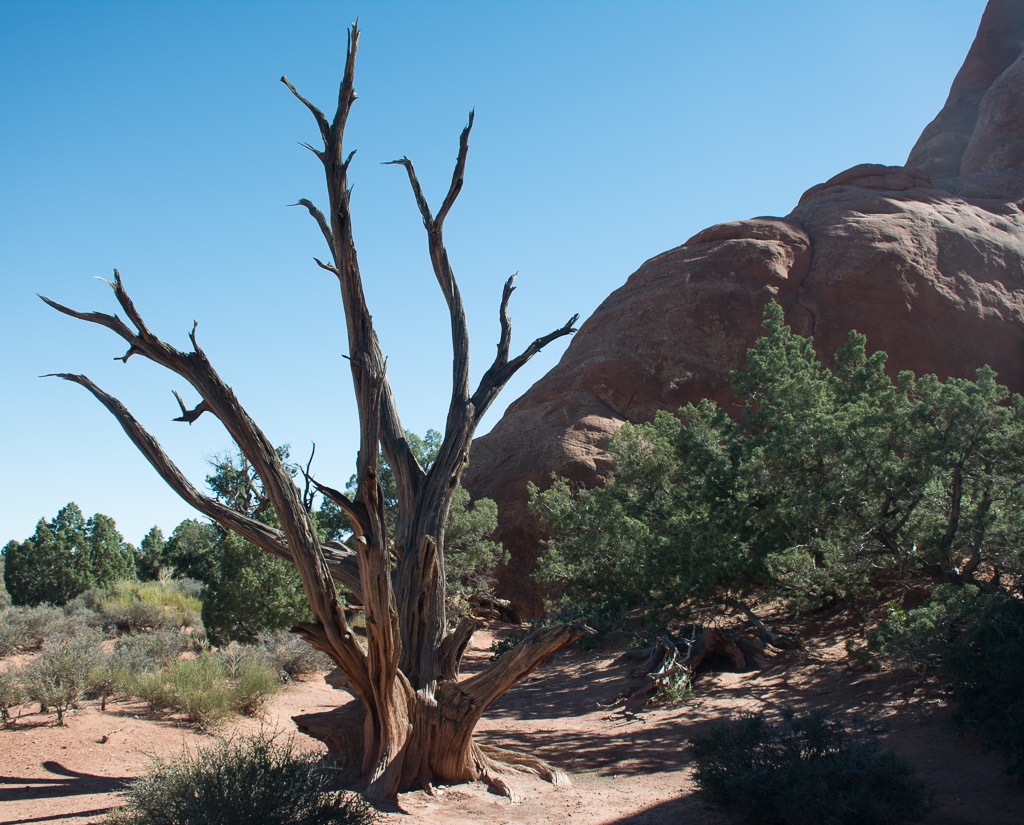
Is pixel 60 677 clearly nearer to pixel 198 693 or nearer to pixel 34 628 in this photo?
pixel 198 693

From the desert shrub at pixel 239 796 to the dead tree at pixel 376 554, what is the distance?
1.09 m

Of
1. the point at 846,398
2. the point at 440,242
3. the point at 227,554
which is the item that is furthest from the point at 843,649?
the point at 227,554

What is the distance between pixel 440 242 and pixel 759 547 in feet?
21.3

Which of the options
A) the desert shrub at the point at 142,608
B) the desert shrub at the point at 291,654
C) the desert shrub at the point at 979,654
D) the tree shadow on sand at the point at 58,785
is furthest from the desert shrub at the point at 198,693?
the desert shrub at the point at 979,654

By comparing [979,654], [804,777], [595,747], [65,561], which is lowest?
[595,747]

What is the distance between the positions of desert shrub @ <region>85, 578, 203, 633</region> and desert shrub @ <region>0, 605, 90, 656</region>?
0.92 metres

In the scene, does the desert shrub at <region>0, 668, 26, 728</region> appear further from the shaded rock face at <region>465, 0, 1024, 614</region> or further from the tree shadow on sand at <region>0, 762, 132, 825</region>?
the shaded rock face at <region>465, 0, 1024, 614</region>

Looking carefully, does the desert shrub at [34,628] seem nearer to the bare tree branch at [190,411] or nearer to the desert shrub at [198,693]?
the desert shrub at [198,693]

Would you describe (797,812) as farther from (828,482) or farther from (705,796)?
(828,482)

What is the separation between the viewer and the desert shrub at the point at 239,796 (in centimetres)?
449

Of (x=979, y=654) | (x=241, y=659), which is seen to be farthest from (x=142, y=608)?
(x=979, y=654)

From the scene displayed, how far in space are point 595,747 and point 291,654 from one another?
6487 mm

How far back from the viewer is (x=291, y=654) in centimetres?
1342

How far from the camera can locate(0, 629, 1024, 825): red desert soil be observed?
19.5ft
